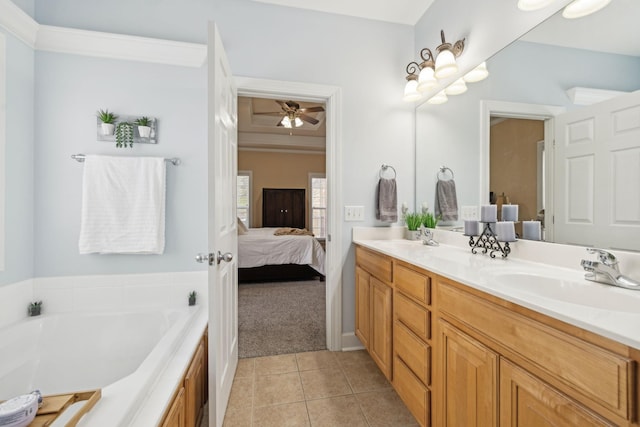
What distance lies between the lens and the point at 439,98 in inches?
82.3

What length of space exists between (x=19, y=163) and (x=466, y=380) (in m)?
2.60

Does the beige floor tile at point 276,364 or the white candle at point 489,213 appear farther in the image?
the beige floor tile at point 276,364

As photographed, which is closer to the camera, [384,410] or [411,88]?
[384,410]

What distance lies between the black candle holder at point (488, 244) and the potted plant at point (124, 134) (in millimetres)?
2279

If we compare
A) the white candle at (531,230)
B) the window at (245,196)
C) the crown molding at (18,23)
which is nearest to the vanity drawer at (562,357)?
the white candle at (531,230)

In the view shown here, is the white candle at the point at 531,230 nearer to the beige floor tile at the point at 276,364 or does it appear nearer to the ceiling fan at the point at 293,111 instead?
the beige floor tile at the point at 276,364

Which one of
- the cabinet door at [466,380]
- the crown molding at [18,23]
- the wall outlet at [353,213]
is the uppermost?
the crown molding at [18,23]

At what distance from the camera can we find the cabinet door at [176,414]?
0.98 metres

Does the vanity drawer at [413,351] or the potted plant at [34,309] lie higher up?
the potted plant at [34,309]

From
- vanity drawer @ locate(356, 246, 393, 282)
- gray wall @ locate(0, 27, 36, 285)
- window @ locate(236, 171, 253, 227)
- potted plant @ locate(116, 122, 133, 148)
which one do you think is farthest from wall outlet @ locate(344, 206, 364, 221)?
window @ locate(236, 171, 253, 227)

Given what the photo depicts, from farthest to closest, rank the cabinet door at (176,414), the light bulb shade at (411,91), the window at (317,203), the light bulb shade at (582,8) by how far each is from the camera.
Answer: the window at (317,203) → the light bulb shade at (411,91) → the light bulb shade at (582,8) → the cabinet door at (176,414)

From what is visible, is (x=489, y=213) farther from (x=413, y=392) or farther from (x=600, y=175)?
(x=413, y=392)

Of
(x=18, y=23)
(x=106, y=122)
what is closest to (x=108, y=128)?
(x=106, y=122)

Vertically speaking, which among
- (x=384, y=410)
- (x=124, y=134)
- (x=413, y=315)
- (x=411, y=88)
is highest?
(x=411, y=88)
